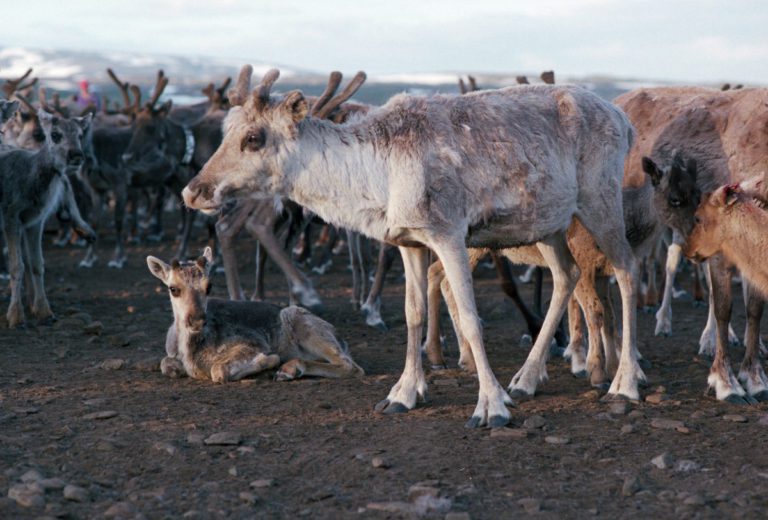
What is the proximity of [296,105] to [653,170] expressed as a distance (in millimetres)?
2496

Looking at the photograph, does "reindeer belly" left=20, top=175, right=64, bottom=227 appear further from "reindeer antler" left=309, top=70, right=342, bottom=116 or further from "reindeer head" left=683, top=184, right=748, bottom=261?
"reindeer head" left=683, top=184, right=748, bottom=261

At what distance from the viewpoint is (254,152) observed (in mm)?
6660

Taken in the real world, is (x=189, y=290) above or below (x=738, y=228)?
below

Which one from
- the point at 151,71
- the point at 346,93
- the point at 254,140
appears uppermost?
the point at 346,93

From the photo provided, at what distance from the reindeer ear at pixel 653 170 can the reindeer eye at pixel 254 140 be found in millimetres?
2614

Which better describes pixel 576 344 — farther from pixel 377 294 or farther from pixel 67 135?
pixel 67 135

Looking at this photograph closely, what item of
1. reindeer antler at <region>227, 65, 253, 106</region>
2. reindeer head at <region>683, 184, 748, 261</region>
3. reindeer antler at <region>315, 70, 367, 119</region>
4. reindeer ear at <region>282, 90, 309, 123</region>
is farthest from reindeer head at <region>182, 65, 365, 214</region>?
reindeer head at <region>683, 184, 748, 261</region>

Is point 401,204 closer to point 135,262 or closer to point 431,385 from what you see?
point 431,385

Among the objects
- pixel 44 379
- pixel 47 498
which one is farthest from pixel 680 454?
pixel 44 379

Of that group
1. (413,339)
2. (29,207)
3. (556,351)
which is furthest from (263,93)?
(29,207)

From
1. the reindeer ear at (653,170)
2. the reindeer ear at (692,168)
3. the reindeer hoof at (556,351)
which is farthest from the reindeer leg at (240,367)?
the reindeer ear at (692,168)

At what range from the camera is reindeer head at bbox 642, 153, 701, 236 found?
7.42 metres

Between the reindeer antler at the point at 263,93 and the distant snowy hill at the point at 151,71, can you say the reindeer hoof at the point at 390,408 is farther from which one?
the distant snowy hill at the point at 151,71

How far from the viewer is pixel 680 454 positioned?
5980 millimetres
